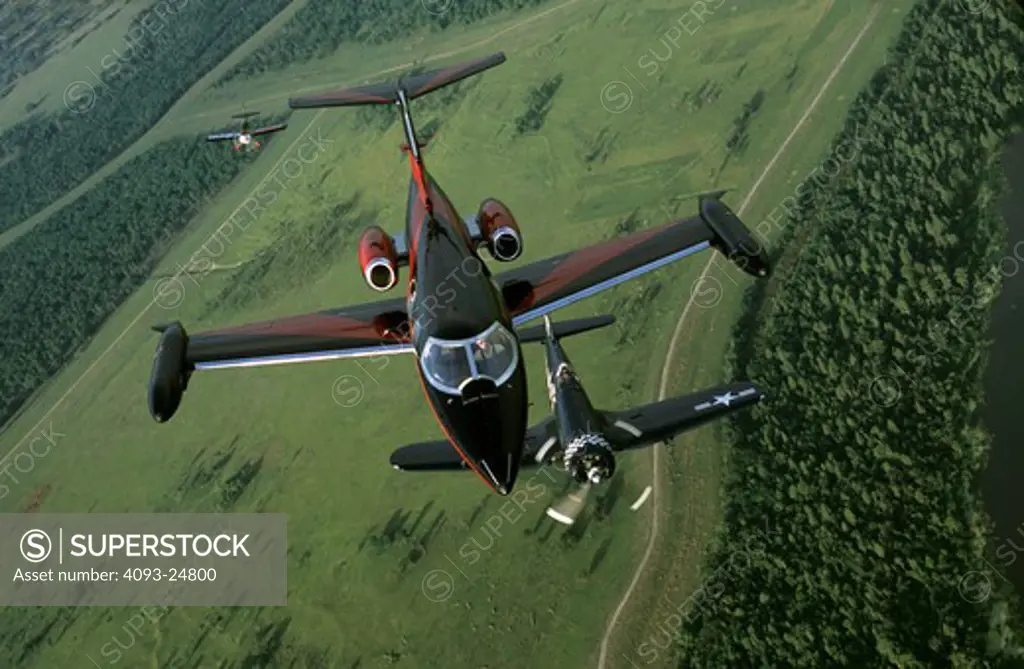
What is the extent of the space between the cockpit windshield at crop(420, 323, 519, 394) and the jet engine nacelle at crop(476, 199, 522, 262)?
681cm

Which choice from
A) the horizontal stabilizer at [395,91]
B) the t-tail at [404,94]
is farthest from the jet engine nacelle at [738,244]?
the horizontal stabilizer at [395,91]

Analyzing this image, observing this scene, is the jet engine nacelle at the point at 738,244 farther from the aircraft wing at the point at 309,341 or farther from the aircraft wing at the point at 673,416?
the aircraft wing at the point at 309,341

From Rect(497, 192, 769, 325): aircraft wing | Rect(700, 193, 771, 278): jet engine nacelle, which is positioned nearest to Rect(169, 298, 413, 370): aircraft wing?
Rect(497, 192, 769, 325): aircraft wing

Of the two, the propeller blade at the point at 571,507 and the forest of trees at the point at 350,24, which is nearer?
the propeller blade at the point at 571,507

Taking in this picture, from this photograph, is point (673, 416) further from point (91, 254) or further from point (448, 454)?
point (91, 254)

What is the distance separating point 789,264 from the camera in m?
38.4

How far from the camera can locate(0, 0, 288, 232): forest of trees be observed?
6669 cm

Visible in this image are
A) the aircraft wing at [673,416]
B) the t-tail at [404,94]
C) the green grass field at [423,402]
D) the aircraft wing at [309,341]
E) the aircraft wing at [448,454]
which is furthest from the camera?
the t-tail at [404,94]

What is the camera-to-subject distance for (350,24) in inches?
2648

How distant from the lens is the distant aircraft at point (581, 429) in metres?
27.6

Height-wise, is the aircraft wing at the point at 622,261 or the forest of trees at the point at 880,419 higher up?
the aircraft wing at the point at 622,261

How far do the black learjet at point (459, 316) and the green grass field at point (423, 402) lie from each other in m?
6.74

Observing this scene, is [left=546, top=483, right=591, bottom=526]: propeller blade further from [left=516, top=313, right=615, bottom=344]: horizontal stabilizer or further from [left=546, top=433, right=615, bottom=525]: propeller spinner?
[left=516, top=313, right=615, bottom=344]: horizontal stabilizer

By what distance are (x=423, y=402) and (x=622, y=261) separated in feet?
41.0
